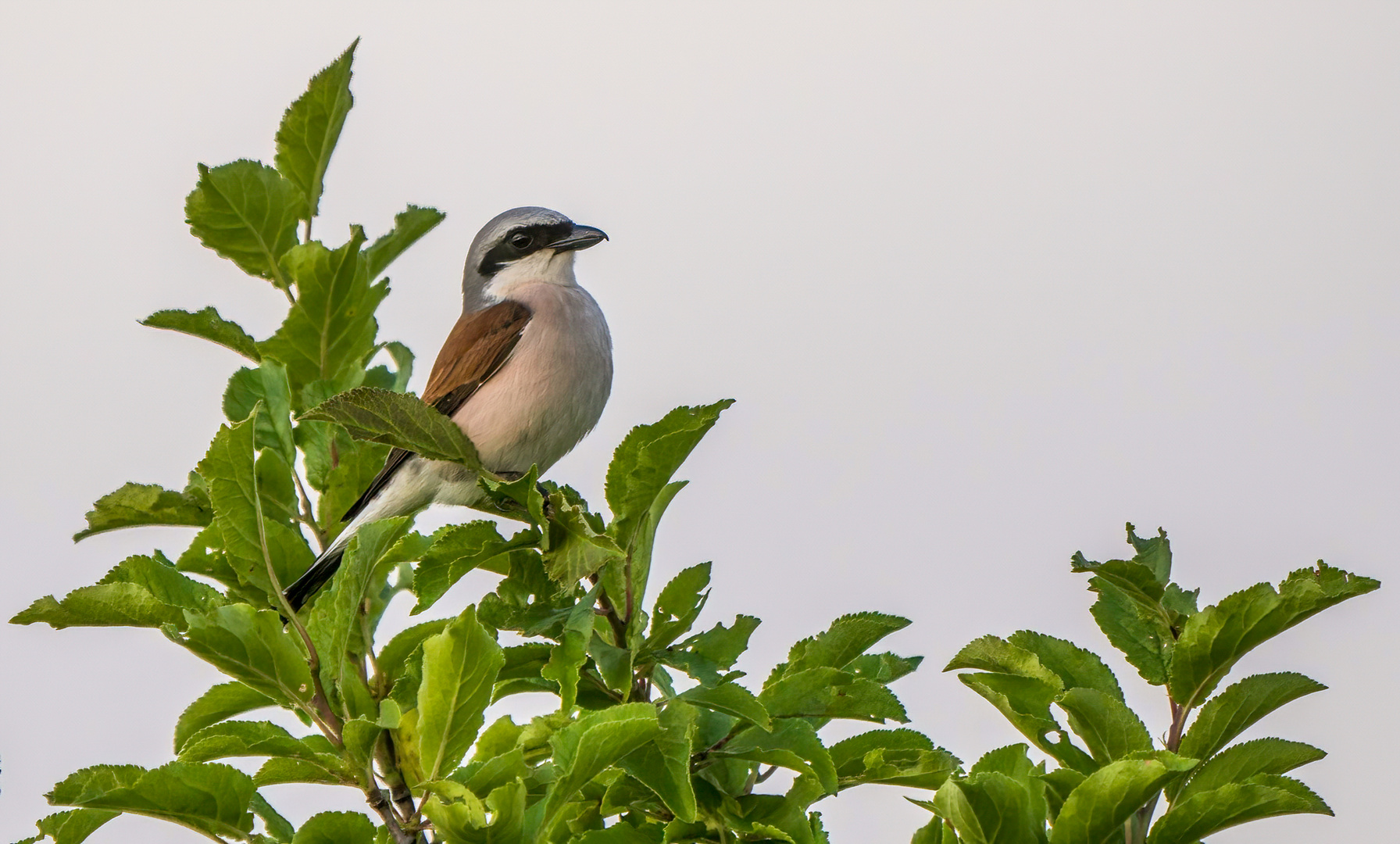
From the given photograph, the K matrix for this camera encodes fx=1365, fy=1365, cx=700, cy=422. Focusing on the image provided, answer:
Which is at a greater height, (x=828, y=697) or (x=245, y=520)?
(x=245, y=520)

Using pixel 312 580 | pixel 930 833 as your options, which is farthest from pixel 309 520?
pixel 930 833

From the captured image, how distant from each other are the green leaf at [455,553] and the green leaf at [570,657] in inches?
9.8

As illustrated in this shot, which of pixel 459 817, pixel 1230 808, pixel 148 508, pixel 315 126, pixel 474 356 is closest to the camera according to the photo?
pixel 459 817

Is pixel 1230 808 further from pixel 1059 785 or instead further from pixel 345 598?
pixel 345 598

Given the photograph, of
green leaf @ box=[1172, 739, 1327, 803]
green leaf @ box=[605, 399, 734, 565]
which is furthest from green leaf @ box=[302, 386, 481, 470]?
green leaf @ box=[1172, 739, 1327, 803]

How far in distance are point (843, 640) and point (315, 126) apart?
6.66ft

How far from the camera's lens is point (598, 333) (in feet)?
17.6

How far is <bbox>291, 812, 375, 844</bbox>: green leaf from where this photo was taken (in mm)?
2699

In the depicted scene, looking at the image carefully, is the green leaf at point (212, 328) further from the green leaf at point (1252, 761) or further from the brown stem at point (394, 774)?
the green leaf at point (1252, 761)

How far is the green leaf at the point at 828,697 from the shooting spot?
9.52 feet

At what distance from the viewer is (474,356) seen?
5383mm

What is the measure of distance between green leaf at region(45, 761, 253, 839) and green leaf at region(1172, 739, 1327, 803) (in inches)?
76.5

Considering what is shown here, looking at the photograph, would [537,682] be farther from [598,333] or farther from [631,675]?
[598,333]

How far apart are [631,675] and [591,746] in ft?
1.74
